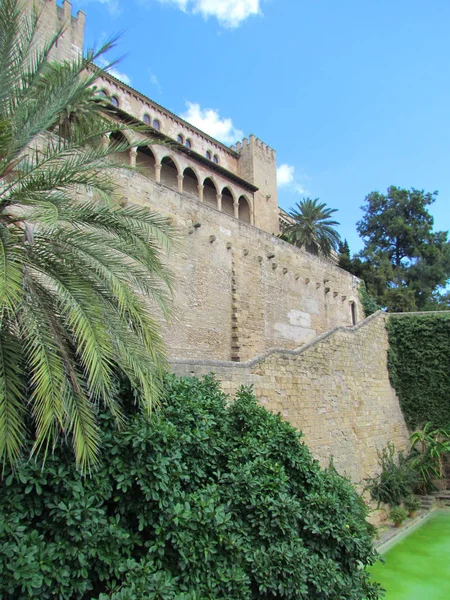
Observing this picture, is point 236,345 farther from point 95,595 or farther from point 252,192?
point 252,192

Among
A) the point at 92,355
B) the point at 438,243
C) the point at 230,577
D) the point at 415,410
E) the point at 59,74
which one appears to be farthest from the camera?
the point at 438,243

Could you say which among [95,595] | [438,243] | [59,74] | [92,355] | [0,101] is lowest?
[95,595]

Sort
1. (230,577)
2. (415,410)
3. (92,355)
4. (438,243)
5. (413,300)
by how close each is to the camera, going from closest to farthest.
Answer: (92,355) → (230,577) → (415,410) → (413,300) → (438,243)

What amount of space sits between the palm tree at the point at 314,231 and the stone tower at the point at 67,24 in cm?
1519

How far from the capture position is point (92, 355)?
12.6 feet

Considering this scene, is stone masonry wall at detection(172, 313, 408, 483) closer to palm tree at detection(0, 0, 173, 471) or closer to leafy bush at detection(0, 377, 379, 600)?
leafy bush at detection(0, 377, 379, 600)

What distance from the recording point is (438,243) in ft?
105

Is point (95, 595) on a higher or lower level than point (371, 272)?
lower

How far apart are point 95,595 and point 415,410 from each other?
13271mm

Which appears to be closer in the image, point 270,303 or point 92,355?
point 92,355

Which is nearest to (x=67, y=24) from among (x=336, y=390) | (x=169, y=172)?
(x=169, y=172)

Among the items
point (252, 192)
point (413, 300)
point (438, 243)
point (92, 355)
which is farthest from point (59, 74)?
point (438, 243)

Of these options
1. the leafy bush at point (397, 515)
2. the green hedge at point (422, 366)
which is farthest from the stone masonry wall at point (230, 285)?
the leafy bush at point (397, 515)

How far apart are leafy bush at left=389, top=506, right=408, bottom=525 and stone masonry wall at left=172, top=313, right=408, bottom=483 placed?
1.01 metres
